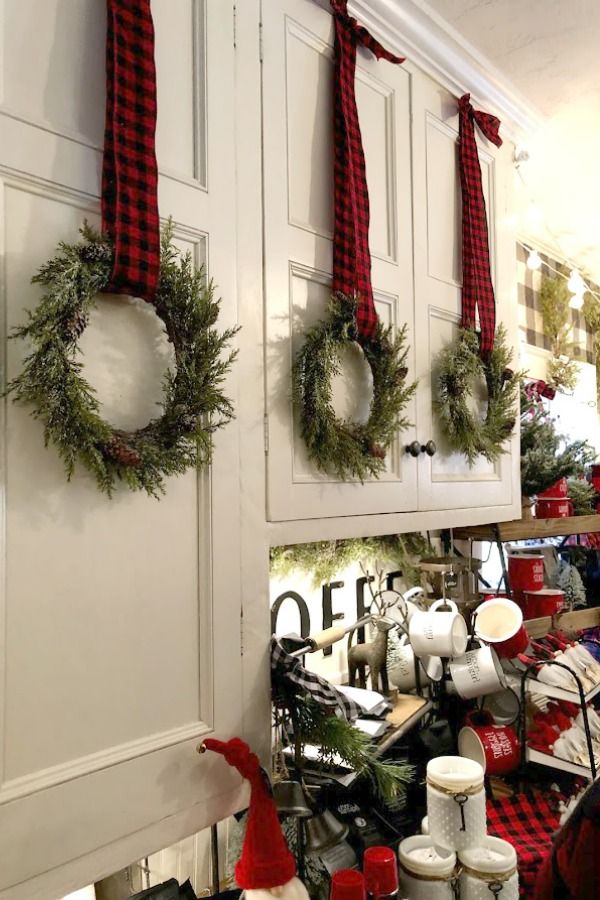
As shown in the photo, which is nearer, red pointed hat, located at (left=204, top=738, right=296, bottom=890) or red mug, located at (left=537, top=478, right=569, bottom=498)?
red pointed hat, located at (left=204, top=738, right=296, bottom=890)

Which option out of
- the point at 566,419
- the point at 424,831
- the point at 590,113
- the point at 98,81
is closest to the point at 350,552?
the point at 424,831

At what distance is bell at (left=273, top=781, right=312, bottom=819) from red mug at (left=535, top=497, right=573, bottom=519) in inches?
50.3

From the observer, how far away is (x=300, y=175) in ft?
4.31

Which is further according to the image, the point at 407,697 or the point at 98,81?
the point at 407,697

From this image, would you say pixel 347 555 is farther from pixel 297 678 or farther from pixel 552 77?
pixel 552 77

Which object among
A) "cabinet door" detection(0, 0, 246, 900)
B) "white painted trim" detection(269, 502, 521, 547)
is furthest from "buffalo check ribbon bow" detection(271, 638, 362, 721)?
"white painted trim" detection(269, 502, 521, 547)

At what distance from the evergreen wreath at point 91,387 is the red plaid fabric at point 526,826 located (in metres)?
1.14

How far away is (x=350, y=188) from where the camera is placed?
1.34 meters

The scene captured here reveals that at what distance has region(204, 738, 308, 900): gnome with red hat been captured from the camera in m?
1.00

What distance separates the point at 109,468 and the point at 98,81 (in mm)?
579

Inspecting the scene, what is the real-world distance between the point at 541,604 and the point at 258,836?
1.37 m

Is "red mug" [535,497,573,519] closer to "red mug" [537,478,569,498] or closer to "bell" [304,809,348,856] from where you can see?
"red mug" [537,478,569,498]

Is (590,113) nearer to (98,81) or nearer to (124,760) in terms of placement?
(98,81)

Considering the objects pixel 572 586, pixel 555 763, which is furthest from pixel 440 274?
pixel 572 586
